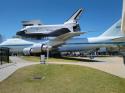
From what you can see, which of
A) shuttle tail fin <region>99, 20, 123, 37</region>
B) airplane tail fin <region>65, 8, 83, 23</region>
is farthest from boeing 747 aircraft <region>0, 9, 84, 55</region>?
shuttle tail fin <region>99, 20, 123, 37</region>

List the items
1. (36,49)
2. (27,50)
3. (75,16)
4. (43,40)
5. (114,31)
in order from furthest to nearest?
(75,16) < (114,31) < (43,40) < (27,50) < (36,49)

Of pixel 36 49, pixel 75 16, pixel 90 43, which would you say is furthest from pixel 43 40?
pixel 75 16

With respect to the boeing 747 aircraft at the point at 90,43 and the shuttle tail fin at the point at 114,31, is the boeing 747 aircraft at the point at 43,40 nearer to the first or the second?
the boeing 747 aircraft at the point at 90,43

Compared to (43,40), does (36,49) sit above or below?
below

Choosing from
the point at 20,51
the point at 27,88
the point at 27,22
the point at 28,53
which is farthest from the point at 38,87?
the point at 27,22

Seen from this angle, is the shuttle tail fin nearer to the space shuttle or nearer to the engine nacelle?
the space shuttle

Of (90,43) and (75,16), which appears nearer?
(90,43)

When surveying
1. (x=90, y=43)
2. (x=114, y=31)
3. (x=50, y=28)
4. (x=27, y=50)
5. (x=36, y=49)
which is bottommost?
(x=27, y=50)

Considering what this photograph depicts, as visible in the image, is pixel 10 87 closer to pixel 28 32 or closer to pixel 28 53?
pixel 28 53

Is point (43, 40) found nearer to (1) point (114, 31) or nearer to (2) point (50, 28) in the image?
(2) point (50, 28)

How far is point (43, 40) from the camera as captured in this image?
5878cm

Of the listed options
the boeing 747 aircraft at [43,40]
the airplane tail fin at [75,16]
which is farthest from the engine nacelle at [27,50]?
the airplane tail fin at [75,16]

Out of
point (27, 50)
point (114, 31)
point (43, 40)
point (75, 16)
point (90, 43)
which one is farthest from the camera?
point (75, 16)

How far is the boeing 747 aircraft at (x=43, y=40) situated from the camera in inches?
2039
